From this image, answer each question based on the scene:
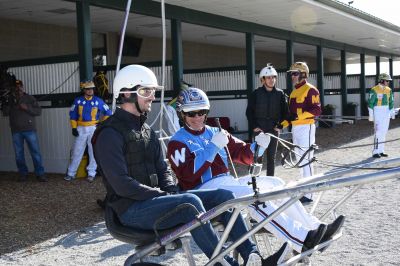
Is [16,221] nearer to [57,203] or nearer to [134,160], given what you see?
[57,203]

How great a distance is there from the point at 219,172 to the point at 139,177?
0.85 meters

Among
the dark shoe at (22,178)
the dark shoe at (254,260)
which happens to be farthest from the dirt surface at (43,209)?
the dark shoe at (254,260)

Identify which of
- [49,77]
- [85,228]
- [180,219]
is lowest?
[85,228]

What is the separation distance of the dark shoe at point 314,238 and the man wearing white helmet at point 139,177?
32 cm

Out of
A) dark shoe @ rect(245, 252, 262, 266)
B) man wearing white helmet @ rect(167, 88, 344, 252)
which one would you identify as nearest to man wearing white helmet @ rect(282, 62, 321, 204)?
man wearing white helmet @ rect(167, 88, 344, 252)

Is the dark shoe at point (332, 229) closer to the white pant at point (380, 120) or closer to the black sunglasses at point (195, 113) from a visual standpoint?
the black sunglasses at point (195, 113)

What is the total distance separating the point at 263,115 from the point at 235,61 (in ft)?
51.1

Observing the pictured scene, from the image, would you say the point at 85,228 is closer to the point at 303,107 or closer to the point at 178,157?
the point at 178,157

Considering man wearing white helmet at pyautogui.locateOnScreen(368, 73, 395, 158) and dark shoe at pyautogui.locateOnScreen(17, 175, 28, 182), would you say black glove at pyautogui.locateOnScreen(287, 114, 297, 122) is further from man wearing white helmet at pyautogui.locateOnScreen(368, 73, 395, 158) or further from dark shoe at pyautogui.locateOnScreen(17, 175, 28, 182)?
dark shoe at pyautogui.locateOnScreen(17, 175, 28, 182)

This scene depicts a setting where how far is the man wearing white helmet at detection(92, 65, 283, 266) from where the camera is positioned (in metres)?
3.53

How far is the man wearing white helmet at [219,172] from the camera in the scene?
3.69 meters

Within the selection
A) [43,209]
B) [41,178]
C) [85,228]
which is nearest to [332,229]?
[85,228]

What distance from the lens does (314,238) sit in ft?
12.0

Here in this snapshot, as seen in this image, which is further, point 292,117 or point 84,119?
point 84,119
